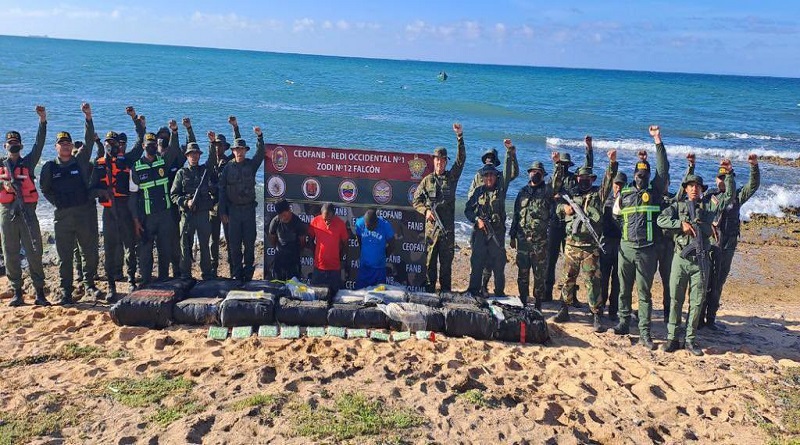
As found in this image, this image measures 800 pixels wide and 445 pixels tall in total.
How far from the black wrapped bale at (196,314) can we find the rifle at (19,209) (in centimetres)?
255

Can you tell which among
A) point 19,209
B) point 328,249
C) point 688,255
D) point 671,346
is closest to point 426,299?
point 328,249

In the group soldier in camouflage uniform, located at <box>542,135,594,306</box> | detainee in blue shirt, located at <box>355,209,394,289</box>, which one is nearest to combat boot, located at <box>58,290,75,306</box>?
detainee in blue shirt, located at <box>355,209,394,289</box>

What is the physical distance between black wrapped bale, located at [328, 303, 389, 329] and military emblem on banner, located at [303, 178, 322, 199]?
2.35 meters

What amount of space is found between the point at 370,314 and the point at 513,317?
6.50 ft

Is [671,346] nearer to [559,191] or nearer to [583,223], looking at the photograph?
[583,223]

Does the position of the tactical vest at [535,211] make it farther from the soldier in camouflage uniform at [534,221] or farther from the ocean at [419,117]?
the ocean at [419,117]

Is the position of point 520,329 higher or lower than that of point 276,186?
lower

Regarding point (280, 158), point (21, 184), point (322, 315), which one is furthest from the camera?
point (280, 158)

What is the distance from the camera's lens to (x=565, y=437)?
6023 millimetres

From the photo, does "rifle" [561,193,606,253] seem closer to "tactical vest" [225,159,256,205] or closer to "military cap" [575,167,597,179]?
"military cap" [575,167,597,179]

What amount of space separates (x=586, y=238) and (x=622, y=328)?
4.58 feet

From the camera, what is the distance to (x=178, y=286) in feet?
29.2

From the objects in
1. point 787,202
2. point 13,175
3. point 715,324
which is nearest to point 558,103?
point 787,202

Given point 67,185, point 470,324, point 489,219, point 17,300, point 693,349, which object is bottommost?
point 693,349
